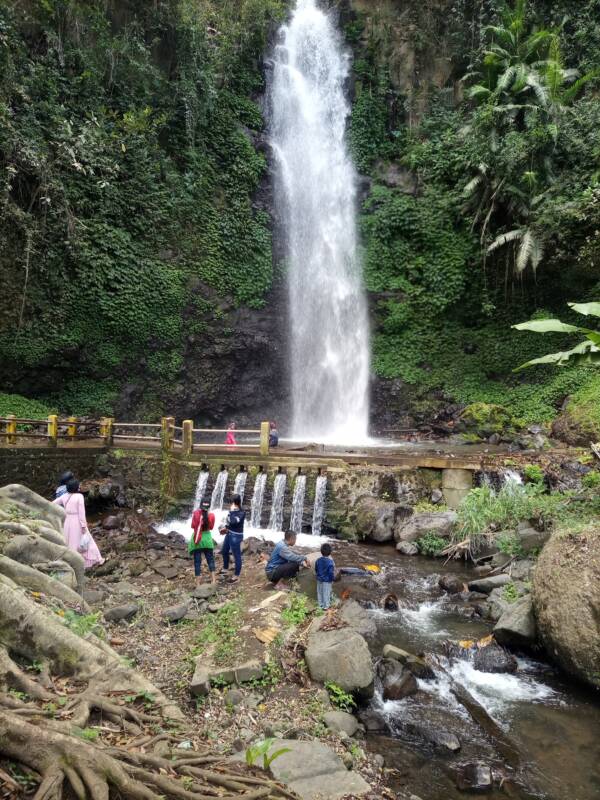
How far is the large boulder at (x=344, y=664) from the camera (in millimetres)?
5770

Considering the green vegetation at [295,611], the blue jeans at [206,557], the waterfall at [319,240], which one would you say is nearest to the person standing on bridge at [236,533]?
the blue jeans at [206,557]

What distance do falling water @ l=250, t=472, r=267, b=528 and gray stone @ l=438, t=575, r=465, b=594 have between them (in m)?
5.17

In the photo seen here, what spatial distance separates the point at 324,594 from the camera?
7691 mm

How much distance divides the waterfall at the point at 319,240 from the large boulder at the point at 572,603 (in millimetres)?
14334

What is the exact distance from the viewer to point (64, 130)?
17469mm

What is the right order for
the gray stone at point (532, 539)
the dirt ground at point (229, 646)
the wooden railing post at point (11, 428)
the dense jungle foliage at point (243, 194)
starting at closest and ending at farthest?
1. the dirt ground at point (229, 646)
2. the gray stone at point (532, 539)
3. the wooden railing post at point (11, 428)
4. the dense jungle foliage at point (243, 194)

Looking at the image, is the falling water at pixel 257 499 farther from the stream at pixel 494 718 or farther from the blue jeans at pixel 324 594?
the blue jeans at pixel 324 594

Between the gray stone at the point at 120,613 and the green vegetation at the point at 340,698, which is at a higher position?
the gray stone at the point at 120,613

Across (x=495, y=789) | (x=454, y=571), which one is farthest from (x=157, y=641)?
(x=454, y=571)

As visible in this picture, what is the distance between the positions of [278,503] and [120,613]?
646cm

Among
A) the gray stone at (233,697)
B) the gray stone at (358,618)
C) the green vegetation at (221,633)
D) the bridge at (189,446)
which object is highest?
the bridge at (189,446)

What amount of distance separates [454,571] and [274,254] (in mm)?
17620

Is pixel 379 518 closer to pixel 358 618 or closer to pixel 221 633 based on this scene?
pixel 358 618

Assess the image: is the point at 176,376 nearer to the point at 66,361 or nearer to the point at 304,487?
the point at 66,361
